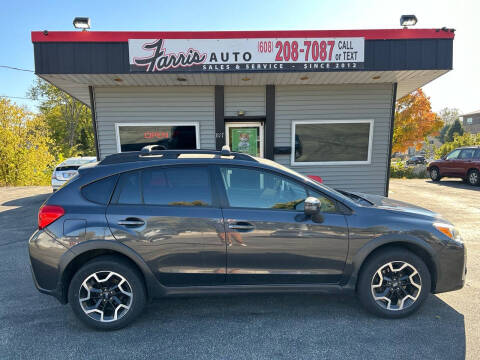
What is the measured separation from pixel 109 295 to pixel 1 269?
8.99 ft

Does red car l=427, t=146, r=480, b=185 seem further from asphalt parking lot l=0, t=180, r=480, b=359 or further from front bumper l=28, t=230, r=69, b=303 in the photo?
front bumper l=28, t=230, r=69, b=303

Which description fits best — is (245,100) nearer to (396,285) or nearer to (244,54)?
(244,54)

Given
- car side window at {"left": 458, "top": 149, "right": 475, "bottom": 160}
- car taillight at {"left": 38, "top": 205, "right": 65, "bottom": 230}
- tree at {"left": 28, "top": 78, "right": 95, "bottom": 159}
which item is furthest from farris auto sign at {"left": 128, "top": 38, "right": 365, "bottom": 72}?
tree at {"left": 28, "top": 78, "right": 95, "bottom": 159}

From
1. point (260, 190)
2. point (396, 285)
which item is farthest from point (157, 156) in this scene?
point (396, 285)

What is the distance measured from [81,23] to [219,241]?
560 cm

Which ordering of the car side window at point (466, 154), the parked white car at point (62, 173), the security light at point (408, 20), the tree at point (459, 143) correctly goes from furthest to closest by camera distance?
the tree at point (459, 143), the car side window at point (466, 154), the parked white car at point (62, 173), the security light at point (408, 20)

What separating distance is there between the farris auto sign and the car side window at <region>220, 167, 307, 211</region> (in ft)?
11.4

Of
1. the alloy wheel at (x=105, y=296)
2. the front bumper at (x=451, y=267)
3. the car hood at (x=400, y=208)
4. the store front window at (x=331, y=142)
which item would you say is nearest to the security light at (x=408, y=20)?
the store front window at (x=331, y=142)

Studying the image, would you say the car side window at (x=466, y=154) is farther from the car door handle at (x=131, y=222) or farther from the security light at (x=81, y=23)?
the security light at (x=81, y=23)

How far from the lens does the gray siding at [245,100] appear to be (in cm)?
696

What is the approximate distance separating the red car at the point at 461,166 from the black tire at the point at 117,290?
1487 cm

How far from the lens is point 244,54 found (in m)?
5.43

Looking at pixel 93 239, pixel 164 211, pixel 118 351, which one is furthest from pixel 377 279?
pixel 93 239

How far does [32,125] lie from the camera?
13.7 metres
